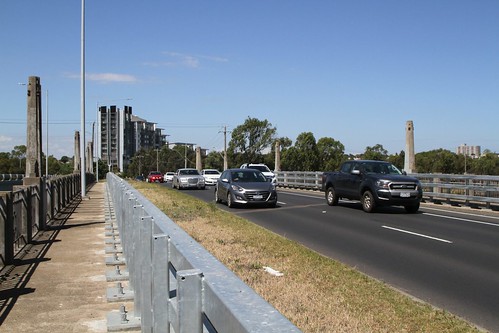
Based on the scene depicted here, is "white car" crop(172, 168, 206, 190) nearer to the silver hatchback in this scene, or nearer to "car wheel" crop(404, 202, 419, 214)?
the silver hatchback

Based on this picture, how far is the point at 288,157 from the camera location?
305ft

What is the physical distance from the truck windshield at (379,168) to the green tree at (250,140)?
76027mm

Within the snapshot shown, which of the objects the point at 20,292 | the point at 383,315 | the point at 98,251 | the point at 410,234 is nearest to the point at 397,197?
the point at 410,234

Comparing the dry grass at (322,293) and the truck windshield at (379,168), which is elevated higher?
the truck windshield at (379,168)

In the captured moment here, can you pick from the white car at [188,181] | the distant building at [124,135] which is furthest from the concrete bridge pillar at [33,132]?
the distant building at [124,135]

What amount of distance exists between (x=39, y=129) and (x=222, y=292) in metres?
15.8

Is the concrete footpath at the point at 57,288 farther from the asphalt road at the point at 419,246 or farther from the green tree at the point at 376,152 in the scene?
the green tree at the point at 376,152

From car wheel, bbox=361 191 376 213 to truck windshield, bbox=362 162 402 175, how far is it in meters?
1.15

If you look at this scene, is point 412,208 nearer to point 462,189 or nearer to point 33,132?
point 462,189

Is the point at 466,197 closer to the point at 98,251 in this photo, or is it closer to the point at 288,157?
the point at 98,251

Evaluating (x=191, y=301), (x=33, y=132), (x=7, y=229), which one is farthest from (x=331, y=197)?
(x=191, y=301)

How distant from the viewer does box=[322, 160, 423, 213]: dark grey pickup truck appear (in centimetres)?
1789

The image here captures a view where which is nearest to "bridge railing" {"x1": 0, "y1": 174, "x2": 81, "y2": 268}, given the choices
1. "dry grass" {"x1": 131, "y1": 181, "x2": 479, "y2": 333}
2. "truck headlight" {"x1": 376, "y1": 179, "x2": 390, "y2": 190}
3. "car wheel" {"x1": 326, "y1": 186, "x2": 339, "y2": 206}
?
"dry grass" {"x1": 131, "y1": 181, "x2": 479, "y2": 333}

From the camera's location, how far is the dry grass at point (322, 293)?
541 cm
